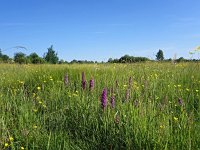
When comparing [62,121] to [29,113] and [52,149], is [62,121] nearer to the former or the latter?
[29,113]

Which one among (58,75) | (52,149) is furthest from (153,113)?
(58,75)

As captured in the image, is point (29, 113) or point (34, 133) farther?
point (29, 113)

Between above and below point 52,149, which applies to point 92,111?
above

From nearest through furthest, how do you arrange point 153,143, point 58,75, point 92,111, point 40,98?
point 153,143, point 92,111, point 40,98, point 58,75

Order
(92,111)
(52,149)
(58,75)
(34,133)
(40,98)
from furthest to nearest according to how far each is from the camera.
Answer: (58,75), (40,98), (92,111), (34,133), (52,149)

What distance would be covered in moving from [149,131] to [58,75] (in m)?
4.61

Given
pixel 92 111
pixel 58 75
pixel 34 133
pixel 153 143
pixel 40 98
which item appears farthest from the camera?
pixel 58 75

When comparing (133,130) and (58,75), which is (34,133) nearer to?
(133,130)

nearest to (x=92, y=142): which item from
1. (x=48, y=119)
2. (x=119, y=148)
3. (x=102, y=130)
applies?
(x=102, y=130)

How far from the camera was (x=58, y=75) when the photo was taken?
23.0 feet

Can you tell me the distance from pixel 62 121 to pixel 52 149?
0.79 m

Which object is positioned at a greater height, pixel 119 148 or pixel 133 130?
pixel 133 130

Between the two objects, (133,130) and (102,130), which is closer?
(133,130)

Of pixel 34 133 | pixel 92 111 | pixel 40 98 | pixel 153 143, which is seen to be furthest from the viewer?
pixel 40 98
